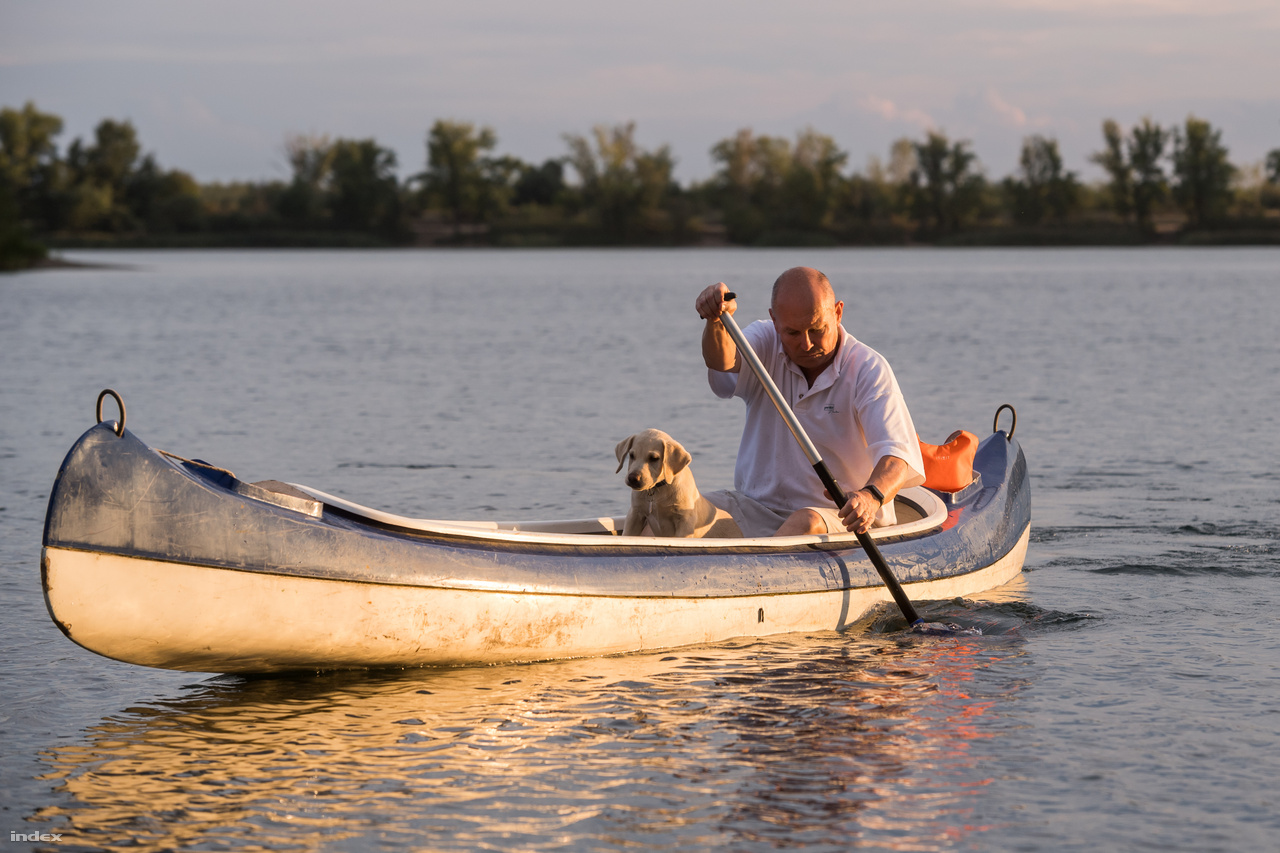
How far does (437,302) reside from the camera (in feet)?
151

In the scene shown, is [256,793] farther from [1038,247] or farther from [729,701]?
[1038,247]

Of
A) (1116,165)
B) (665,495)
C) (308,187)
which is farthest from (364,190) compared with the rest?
(665,495)

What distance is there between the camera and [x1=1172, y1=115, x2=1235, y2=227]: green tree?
367 feet

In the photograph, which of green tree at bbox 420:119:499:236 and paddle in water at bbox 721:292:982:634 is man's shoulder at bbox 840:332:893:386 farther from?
green tree at bbox 420:119:499:236

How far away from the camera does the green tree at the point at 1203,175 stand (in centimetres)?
11181

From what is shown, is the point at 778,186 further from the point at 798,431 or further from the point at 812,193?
the point at 798,431

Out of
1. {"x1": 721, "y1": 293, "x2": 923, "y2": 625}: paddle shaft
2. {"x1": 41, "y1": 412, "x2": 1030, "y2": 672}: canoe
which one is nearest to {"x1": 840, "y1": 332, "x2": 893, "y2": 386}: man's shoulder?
{"x1": 721, "y1": 293, "x2": 923, "y2": 625}: paddle shaft

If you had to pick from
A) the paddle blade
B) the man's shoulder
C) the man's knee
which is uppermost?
the man's shoulder

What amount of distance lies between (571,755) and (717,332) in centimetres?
216

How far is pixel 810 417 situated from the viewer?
6.73 meters

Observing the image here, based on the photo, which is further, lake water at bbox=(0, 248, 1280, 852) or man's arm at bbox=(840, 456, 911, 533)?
man's arm at bbox=(840, 456, 911, 533)

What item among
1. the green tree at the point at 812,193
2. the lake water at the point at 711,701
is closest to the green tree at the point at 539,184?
the green tree at the point at 812,193

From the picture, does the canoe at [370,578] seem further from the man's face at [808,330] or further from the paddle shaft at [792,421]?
the man's face at [808,330]

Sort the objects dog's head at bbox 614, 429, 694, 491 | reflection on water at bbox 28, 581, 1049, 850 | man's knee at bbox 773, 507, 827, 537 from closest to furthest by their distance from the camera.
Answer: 1. reflection on water at bbox 28, 581, 1049, 850
2. dog's head at bbox 614, 429, 694, 491
3. man's knee at bbox 773, 507, 827, 537
